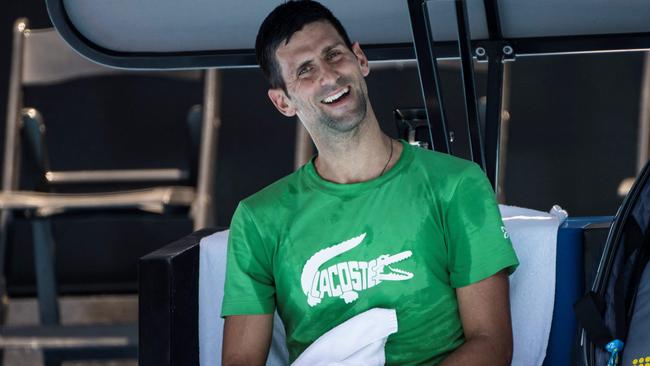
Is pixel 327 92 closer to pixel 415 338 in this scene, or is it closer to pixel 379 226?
pixel 379 226

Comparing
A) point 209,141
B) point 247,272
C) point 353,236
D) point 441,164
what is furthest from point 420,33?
point 209,141

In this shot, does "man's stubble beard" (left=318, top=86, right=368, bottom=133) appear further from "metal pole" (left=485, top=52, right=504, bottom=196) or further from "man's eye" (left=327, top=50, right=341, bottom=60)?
"metal pole" (left=485, top=52, right=504, bottom=196)

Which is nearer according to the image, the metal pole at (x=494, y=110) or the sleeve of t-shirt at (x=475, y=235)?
the sleeve of t-shirt at (x=475, y=235)

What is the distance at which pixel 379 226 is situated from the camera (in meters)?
1.54

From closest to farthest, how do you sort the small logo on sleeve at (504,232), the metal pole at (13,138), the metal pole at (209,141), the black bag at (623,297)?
the black bag at (623,297), the small logo on sleeve at (504,232), the metal pole at (13,138), the metal pole at (209,141)

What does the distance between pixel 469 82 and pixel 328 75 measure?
0.25 meters

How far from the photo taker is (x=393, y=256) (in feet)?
5.00

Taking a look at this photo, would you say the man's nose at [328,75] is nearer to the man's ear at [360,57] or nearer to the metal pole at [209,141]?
the man's ear at [360,57]

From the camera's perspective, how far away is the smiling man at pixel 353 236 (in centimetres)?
150

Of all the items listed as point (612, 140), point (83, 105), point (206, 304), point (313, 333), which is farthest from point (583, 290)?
point (83, 105)

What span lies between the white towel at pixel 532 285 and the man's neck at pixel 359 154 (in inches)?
8.3

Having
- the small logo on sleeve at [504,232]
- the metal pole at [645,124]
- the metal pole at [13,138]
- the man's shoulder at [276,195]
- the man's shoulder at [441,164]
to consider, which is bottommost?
the metal pole at [645,124]

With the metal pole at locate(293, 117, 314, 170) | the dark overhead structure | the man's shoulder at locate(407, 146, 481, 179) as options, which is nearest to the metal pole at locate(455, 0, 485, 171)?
the dark overhead structure

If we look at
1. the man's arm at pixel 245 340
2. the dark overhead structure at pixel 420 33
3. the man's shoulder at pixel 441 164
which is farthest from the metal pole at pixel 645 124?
the man's arm at pixel 245 340
